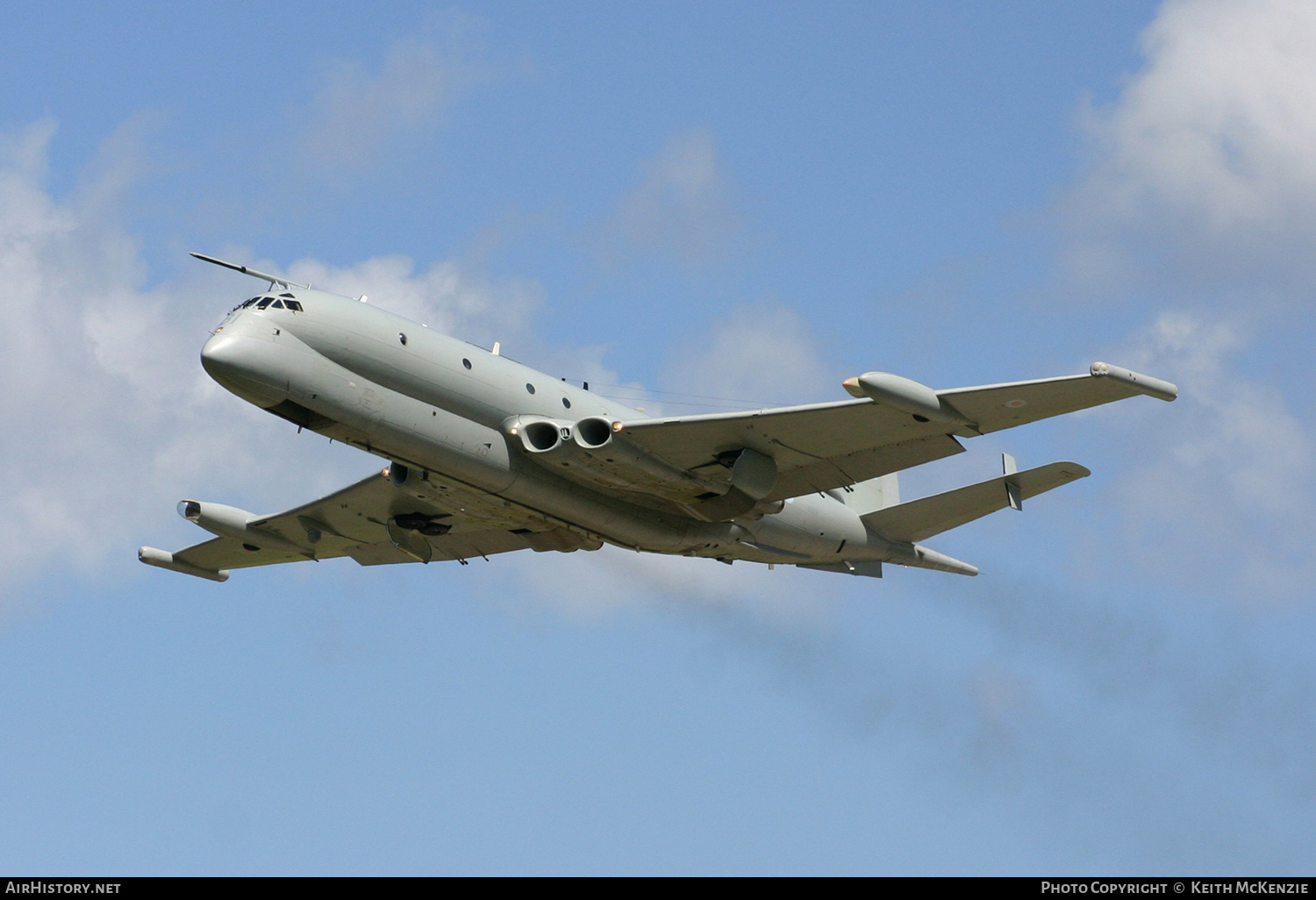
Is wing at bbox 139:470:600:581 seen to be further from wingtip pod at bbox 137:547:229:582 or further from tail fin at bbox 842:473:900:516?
tail fin at bbox 842:473:900:516

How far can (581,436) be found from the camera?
31484 millimetres

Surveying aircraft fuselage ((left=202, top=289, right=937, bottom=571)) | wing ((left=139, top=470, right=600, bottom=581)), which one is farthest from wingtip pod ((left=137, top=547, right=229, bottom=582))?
aircraft fuselage ((left=202, top=289, right=937, bottom=571))

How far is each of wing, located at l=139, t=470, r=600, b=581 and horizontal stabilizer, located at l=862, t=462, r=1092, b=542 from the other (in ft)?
24.4

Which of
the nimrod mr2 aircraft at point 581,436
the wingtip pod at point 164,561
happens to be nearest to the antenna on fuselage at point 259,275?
the nimrod mr2 aircraft at point 581,436

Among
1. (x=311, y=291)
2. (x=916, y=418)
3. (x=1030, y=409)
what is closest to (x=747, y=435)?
(x=916, y=418)

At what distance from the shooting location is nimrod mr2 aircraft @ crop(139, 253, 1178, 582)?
29844 mm

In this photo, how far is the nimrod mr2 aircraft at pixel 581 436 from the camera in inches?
1175

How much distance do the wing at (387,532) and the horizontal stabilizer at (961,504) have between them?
7.44 m

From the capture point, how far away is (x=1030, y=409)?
29750mm

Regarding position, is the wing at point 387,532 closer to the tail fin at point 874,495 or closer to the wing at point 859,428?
the wing at point 859,428
